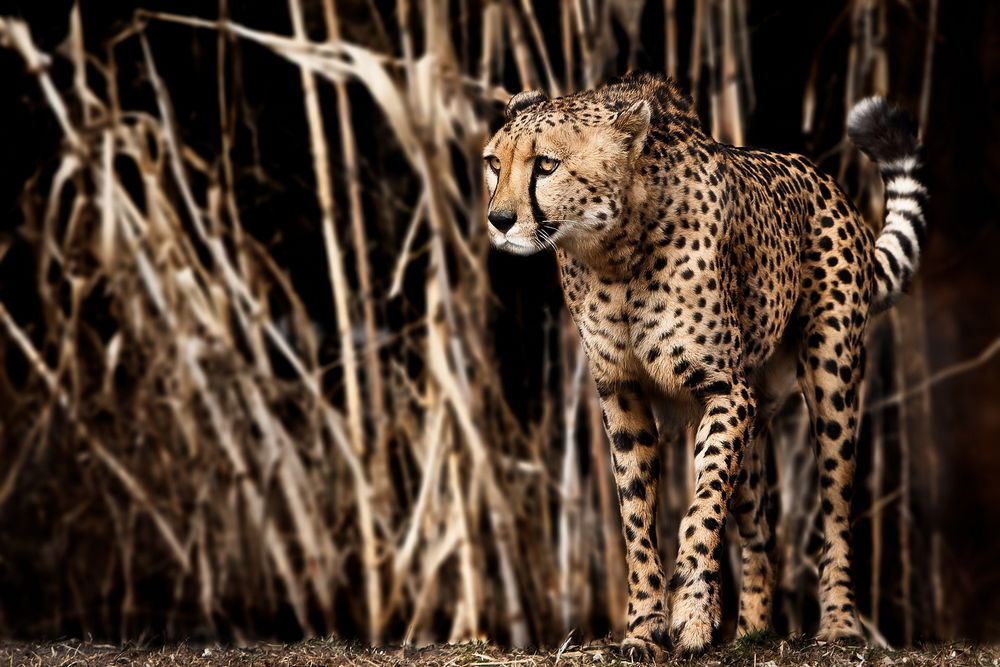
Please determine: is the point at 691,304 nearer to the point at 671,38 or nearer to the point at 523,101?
the point at 523,101

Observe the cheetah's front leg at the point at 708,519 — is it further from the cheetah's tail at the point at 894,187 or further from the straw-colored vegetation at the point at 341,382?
the straw-colored vegetation at the point at 341,382

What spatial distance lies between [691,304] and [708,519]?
1.51ft

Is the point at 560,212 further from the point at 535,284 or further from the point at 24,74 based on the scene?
the point at 24,74

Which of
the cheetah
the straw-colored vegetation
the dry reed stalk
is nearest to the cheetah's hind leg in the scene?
the cheetah

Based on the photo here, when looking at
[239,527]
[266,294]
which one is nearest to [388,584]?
[239,527]

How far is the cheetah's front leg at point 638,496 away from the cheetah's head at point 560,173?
0.43 m

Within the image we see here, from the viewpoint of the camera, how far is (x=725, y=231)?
314 centimetres

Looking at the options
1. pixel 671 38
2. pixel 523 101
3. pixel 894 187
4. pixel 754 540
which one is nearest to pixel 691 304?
pixel 523 101

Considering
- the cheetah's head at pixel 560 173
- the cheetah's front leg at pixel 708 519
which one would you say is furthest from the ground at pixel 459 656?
the cheetah's head at pixel 560 173

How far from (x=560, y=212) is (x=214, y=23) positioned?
2880mm

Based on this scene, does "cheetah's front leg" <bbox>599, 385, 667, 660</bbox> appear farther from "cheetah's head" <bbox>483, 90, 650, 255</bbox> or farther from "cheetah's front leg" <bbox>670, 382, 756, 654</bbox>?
"cheetah's head" <bbox>483, 90, 650, 255</bbox>

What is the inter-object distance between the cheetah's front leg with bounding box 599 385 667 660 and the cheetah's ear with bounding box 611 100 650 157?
21.6 inches

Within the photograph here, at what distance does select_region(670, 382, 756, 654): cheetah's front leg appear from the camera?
288 centimetres

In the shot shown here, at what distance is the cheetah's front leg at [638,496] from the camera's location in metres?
3.07
